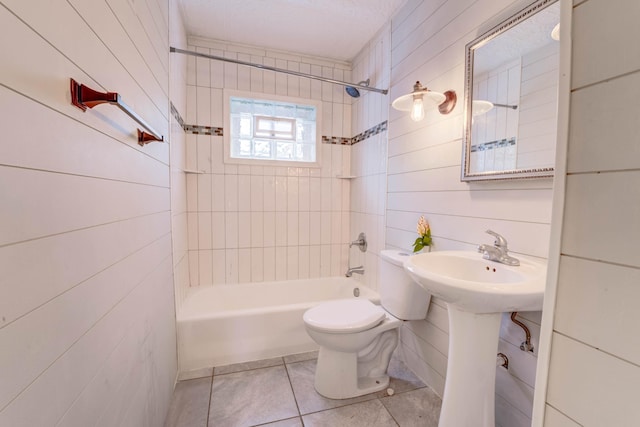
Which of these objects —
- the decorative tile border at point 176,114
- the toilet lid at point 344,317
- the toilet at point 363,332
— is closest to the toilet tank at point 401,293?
the toilet at point 363,332

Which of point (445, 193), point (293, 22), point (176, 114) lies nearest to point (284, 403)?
point (445, 193)

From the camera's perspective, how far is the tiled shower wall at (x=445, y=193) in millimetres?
1137

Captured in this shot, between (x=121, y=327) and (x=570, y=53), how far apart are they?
1.37 metres

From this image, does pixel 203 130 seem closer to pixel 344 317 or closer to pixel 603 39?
pixel 344 317

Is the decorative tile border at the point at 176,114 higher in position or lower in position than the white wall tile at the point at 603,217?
higher

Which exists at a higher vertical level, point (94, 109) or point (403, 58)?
point (403, 58)

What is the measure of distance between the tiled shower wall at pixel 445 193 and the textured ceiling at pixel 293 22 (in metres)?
0.26

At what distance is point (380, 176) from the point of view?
2209 millimetres

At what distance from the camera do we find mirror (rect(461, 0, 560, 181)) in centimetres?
103

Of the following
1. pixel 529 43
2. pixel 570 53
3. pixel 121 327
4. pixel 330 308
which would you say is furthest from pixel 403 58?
pixel 121 327

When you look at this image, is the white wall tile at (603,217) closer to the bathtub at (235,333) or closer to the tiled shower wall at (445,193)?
the tiled shower wall at (445,193)

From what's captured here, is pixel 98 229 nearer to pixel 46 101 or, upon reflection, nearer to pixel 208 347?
pixel 46 101

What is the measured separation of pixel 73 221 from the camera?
2.15 ft

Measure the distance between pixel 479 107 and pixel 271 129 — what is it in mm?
1815
